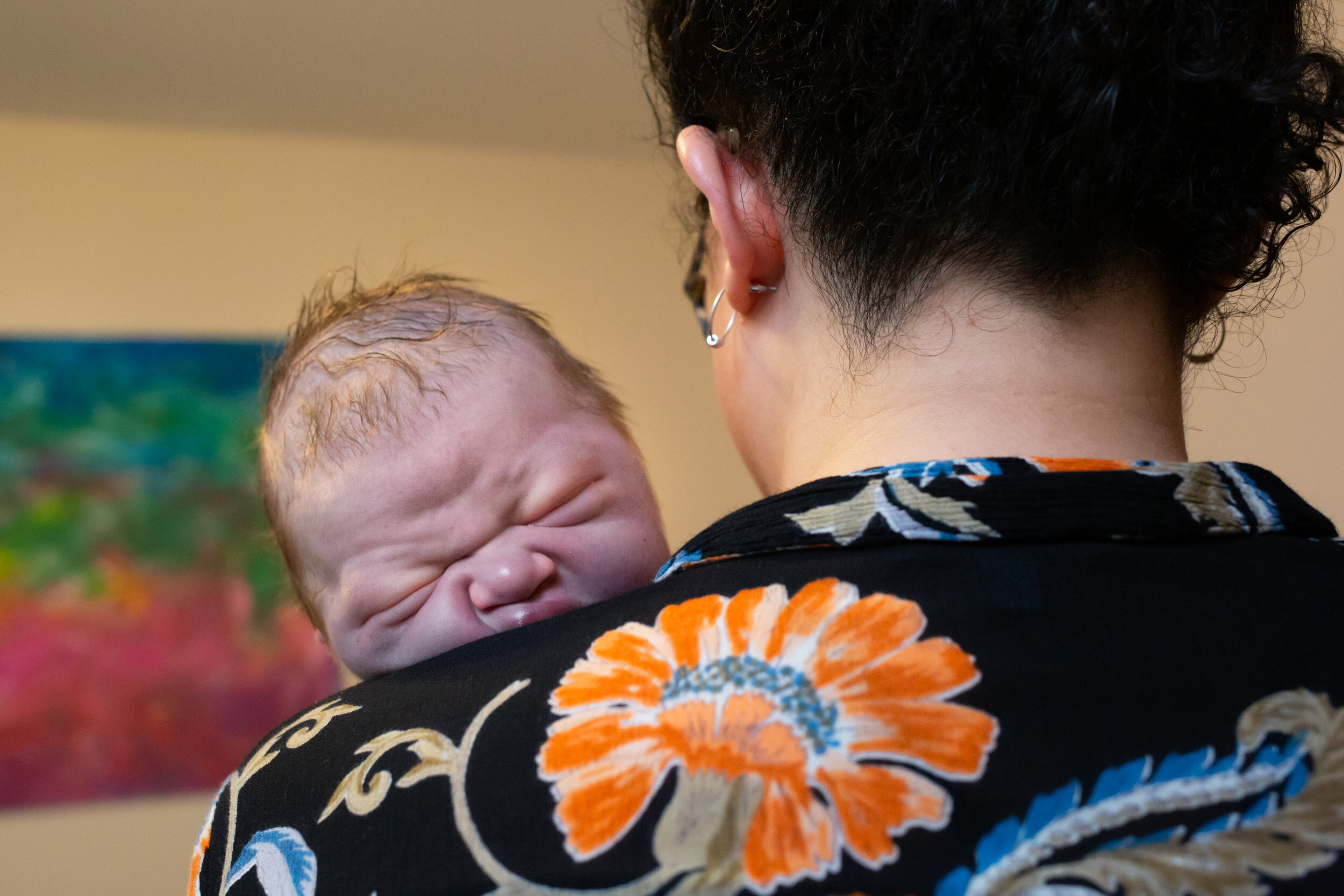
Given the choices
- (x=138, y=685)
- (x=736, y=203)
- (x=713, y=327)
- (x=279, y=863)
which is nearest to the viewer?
(x=279, y=863)

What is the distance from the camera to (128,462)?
2.78 meters

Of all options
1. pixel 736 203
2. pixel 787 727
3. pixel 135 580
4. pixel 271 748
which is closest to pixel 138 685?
pixel 135 580

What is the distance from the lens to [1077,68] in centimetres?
51

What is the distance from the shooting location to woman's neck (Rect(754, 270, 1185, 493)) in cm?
55

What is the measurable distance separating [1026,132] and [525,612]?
1.79 ft

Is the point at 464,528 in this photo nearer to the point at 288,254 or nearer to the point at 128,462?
the point at 128,462

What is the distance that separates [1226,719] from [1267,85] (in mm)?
336

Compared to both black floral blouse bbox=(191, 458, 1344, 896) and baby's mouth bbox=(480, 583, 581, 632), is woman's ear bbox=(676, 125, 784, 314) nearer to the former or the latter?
black floral blouse bbox=(191, 458, 1344, 896)

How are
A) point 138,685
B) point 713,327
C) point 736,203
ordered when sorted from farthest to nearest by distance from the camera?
1. point 138,685
2. point 713,327
3. point 736,203

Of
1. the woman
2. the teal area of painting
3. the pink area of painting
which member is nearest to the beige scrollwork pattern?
the woman

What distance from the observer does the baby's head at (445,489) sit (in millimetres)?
868

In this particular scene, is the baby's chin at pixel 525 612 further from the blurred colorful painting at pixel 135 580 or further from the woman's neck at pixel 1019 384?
the blurred colorful painting at pixel 135 580

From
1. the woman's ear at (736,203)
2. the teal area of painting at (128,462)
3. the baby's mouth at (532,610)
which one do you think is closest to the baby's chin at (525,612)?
the baby's mouth at (532,610)

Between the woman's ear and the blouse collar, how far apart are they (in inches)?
7.3
